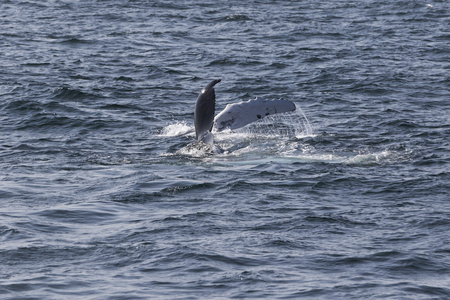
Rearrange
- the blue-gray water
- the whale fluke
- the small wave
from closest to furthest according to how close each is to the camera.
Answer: the blue-gray water, the whale fluke, the small wave

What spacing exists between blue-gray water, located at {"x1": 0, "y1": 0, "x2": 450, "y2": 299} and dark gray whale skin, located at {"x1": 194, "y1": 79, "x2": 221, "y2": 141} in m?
0.86

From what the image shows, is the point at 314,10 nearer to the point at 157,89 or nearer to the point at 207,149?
the point at 157,89

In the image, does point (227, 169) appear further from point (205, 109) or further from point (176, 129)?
point (176, 129)

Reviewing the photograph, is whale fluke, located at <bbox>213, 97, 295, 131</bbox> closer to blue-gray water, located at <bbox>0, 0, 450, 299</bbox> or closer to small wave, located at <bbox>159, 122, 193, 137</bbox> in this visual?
blue-gray water, located at <bbox>0, 0, 450, 299</bbox>

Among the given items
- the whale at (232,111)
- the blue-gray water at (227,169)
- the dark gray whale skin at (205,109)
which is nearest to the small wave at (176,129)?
the blue-gray water at (227,169)

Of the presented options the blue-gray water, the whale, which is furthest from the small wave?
the whale

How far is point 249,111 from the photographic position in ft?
56.2

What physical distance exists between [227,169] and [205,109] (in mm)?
1308

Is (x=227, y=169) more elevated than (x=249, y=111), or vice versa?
(x=249, y=111)

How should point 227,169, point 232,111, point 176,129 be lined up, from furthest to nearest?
1. point 176,129
2. point 227,169
3. point 232,111

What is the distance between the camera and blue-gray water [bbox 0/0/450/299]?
39.2 ft

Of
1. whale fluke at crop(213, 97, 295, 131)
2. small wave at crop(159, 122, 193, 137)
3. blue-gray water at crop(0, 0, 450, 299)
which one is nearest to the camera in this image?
blue-gray water at crop(0, 0, 450, 299)

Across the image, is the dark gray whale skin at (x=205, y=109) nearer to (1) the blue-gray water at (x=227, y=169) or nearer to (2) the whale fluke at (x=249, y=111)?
(2) the whale fluke at (x=249, y=111)

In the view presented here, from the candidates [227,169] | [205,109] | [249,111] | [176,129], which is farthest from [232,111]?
[176,129]
